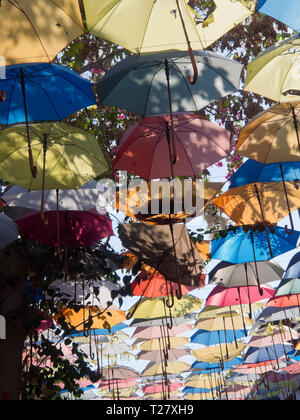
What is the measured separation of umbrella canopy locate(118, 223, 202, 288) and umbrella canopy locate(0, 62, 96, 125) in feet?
5.57

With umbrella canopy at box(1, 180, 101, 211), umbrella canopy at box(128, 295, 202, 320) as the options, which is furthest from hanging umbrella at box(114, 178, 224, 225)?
umbrella canopy at box(128, 295, 202, 320)

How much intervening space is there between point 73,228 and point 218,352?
941 cm

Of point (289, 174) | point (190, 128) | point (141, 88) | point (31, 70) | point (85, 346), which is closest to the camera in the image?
point (31, 70)

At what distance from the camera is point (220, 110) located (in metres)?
6.45

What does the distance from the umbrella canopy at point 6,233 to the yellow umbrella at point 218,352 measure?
9701mm

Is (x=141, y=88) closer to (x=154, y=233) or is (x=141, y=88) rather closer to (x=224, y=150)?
(x=224, y=150)

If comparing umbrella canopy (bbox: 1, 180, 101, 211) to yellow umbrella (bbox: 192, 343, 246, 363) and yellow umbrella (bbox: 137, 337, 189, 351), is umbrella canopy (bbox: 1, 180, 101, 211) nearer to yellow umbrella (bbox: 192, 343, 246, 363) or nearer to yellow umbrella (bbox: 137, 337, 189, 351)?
yellow umbrella (bbox: 137, 337, 189, 351)

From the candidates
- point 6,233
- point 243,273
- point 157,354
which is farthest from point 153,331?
point 6,233

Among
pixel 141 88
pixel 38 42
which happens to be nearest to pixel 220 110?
pixel 141 88

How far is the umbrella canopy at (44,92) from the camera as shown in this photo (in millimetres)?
4129

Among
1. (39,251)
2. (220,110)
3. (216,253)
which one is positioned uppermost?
(220,110)

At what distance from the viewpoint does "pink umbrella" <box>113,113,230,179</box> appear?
201 inches

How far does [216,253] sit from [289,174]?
1.97 metres

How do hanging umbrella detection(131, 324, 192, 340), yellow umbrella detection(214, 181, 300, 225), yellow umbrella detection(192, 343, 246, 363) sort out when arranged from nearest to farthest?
yellow umbrella detection(214, 181, 300, 225), hanging umbrella detection(131, 324, 192, 340), yellow umbrella detection(192, 343, 246, 363)
